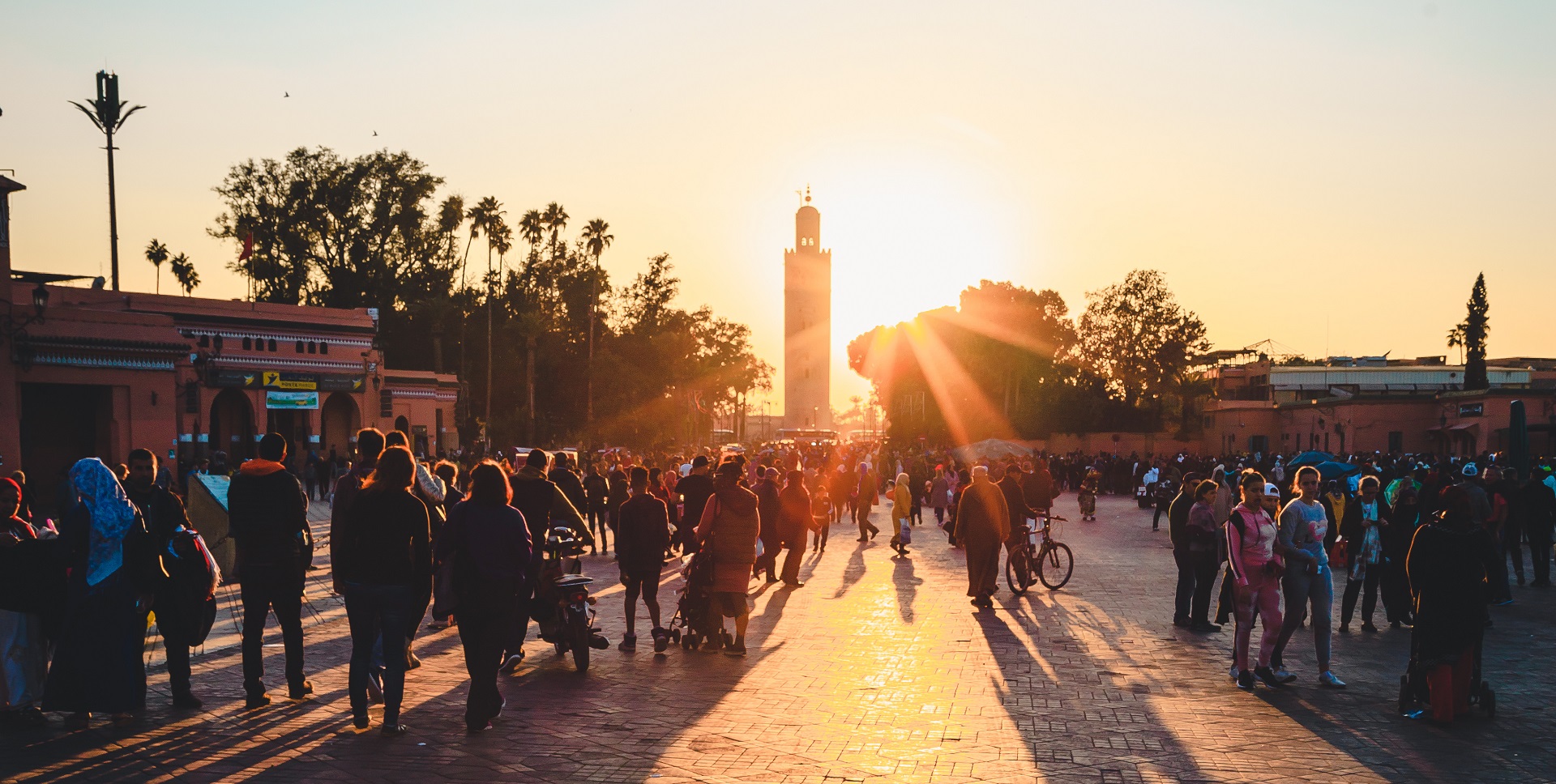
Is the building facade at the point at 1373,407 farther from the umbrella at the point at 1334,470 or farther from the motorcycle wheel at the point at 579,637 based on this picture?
the motorcycle wheel at the point at 579,637

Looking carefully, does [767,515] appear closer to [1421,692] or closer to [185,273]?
[1421,692]

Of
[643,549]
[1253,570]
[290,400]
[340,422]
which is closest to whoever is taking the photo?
[1253,570]

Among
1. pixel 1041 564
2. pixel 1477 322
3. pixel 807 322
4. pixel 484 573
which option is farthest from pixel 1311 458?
pixel 807 322

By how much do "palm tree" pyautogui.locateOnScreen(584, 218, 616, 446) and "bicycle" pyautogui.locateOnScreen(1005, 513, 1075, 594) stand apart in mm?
48187

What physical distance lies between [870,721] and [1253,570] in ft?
11.4

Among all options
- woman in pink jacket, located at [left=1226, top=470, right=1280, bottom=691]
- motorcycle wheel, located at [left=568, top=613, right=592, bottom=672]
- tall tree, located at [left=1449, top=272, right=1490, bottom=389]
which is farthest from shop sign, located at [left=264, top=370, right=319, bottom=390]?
tall tree, located at [left=1449, top=272, right=1490, bottom=389]

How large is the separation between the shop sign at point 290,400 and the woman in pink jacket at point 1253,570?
41520 mm

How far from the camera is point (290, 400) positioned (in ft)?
150

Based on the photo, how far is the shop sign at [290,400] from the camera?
148 feet

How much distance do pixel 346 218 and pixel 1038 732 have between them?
62.9 m

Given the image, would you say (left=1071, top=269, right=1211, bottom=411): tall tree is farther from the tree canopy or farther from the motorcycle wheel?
the motorcycle wheel

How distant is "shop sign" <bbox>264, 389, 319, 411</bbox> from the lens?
45031 mm

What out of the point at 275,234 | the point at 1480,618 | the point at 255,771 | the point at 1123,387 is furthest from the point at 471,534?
the point at 1123,387

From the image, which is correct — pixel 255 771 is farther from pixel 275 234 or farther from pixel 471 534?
pixel 275 234
